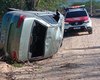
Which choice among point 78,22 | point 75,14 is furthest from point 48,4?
point 78,22

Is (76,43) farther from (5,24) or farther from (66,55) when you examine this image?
(5,24)

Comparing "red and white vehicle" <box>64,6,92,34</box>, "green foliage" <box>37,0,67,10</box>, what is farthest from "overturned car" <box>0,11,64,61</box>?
"green foliage" <box>37,0,67,10</box>

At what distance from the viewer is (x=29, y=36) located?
1538 centimetres

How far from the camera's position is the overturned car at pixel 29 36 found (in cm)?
1511

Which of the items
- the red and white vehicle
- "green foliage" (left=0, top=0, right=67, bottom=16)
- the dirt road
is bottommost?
the red and white vehicle

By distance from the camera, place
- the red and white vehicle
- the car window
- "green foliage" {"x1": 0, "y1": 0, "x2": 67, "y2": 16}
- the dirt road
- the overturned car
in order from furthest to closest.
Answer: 1. "green foliage" {"x1": 0, "y1": 0, "x2": 67, "y2": 16}
2. the red and white vehicle
3. the car window
4. the overturned car
5. the dirt road

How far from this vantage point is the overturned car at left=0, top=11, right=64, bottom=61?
595 inches

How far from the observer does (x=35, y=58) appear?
52.7 feet

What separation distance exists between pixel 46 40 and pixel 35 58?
802 millimetres

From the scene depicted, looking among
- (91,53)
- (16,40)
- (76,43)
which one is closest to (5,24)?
(16,40)

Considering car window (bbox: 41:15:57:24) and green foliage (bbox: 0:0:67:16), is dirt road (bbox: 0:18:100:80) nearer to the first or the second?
car window (bbox: 41:15:57:24)

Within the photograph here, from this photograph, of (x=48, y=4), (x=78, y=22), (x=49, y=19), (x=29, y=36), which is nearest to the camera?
(x=29, y=36)

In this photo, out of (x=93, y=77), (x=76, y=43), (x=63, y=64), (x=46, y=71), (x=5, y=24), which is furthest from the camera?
(x=76, y=43)

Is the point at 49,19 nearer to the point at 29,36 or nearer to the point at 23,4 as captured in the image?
the point at 29,36
